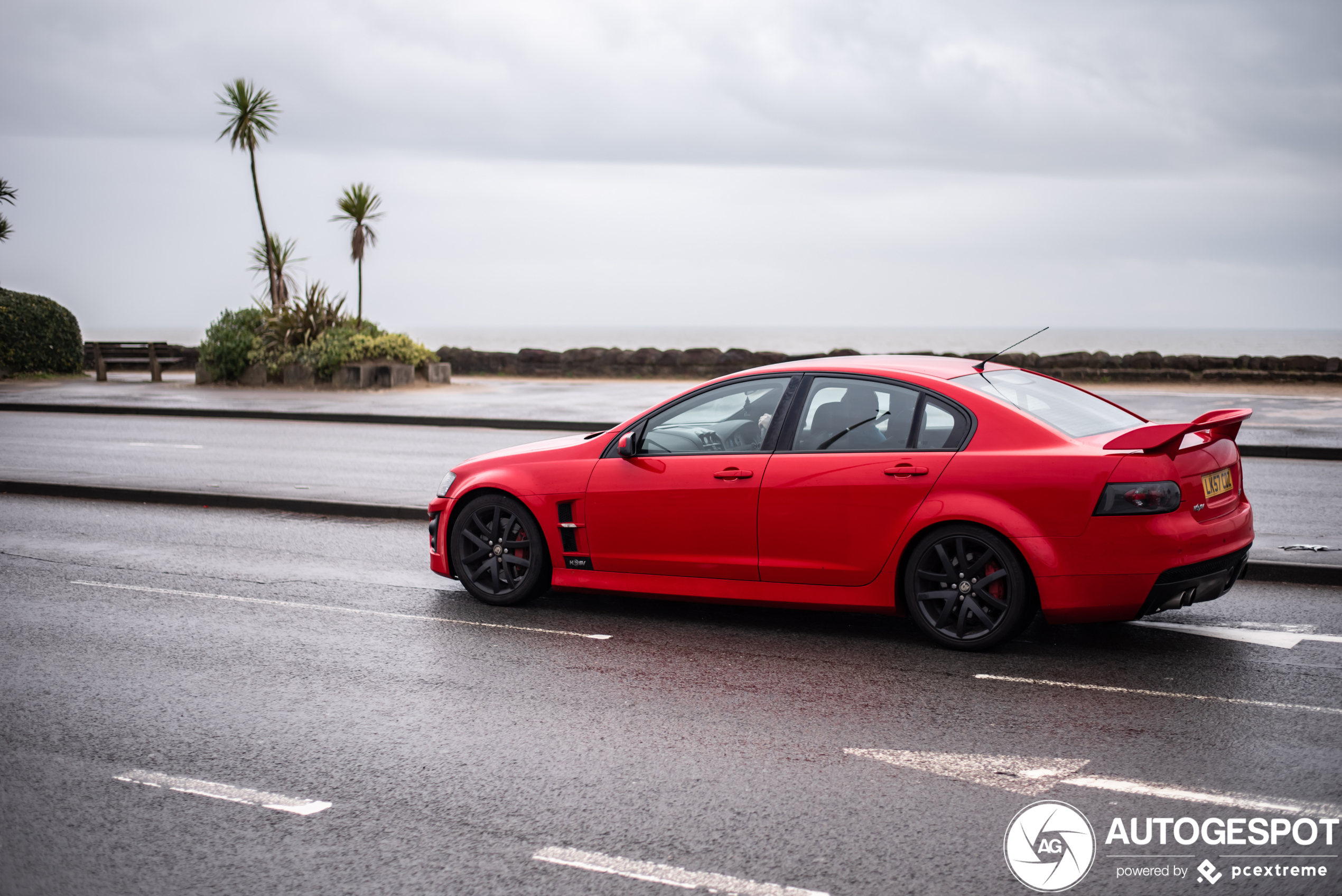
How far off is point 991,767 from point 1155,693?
51.4 inches

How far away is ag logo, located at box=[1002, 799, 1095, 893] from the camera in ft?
11.9

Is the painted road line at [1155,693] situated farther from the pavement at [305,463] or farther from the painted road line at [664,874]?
the pavement at [305,463]

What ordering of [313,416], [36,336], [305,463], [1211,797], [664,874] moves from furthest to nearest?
[36,336], [313,416], [305,463], [1211,797], [664,874]

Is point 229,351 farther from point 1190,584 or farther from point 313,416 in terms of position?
point 1190,584

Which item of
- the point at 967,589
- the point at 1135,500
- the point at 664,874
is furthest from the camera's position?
the point at 967,589

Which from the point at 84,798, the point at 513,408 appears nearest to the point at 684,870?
the point at 84,798

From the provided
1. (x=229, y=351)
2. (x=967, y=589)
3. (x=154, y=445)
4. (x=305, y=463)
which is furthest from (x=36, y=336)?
(x=967, y=589)

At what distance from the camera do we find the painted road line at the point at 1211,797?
405cm

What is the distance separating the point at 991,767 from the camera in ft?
14.8

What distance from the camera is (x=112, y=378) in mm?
31312

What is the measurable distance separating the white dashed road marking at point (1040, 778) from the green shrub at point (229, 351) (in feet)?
84.0

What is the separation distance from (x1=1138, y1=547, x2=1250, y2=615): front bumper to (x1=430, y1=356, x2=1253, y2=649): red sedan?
10 mm

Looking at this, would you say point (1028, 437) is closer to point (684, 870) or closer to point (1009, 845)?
point (1009, 845)

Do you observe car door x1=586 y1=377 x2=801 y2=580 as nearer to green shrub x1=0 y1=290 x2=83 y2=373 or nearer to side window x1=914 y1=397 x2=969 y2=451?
side window x1=914 y1=397 x2=969 y2=451
